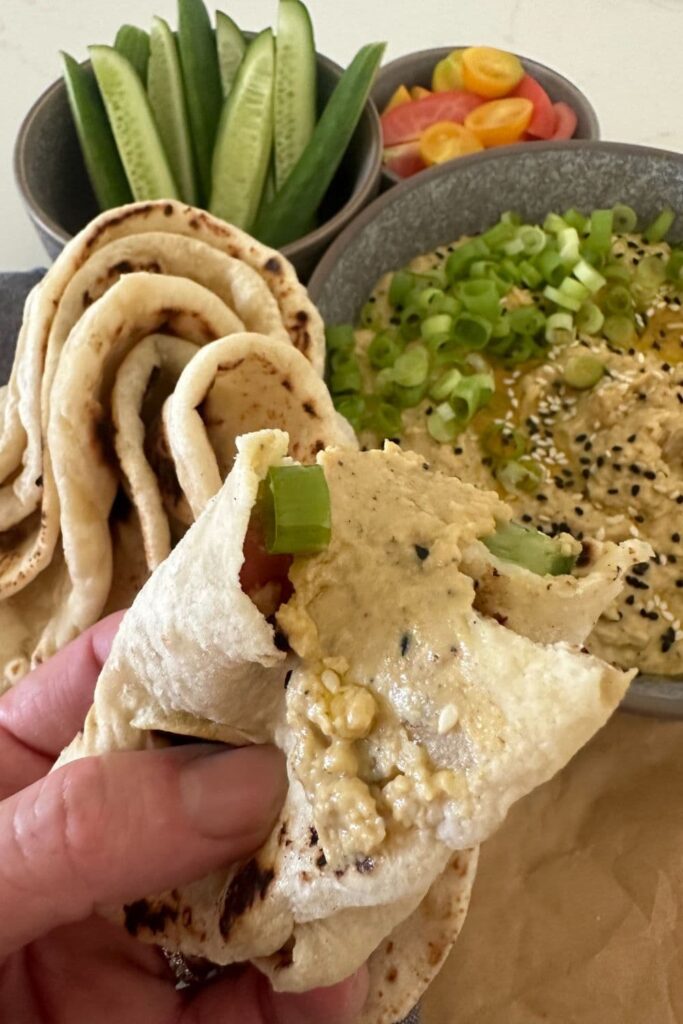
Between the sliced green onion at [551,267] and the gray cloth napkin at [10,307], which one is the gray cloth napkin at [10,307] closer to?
the gray cloth napkin at [10,307]

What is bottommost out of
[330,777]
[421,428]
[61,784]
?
[421,428]

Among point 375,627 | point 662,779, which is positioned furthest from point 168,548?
point 662,779

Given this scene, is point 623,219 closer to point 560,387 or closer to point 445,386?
point 560,387

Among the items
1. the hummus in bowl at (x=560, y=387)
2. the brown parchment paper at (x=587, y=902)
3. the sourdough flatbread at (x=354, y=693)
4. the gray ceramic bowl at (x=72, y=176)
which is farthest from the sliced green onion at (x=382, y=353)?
the sourdough flatbread at (x=354, y=693)

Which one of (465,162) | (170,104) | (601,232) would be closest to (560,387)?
(601,232)

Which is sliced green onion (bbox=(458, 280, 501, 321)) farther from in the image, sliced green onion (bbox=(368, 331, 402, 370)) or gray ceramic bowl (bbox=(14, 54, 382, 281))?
gray ceramic bowl (bbox=(14, 54, 382, 281))

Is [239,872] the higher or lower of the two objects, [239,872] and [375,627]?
the lower

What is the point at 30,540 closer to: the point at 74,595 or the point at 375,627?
the point at 74,595
